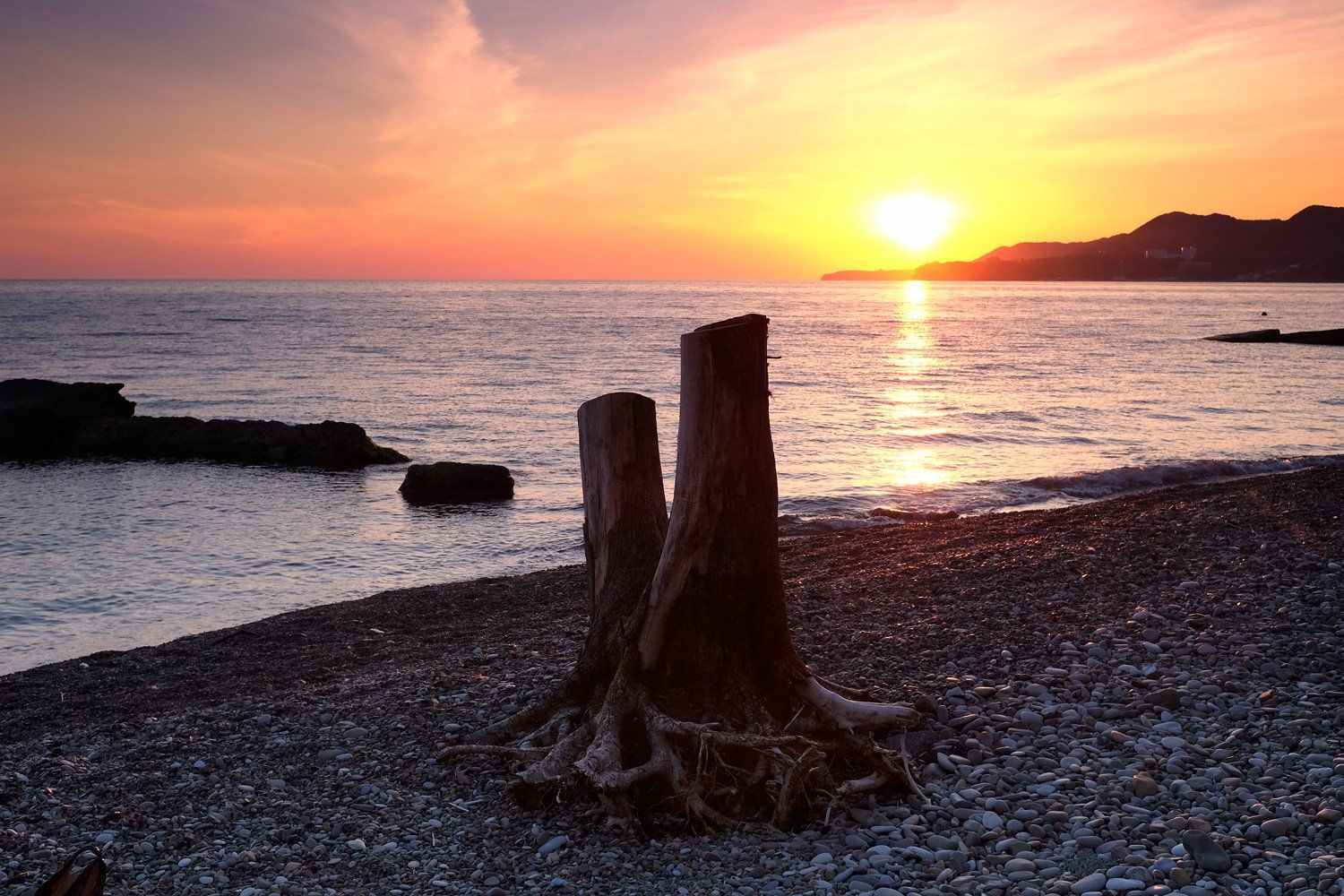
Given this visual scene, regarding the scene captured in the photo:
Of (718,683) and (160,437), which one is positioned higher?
(718,683)

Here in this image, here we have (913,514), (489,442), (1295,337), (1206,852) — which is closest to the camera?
(1206,852)

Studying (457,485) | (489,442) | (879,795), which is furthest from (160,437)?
(879,795)

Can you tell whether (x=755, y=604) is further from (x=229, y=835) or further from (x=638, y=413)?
(x=229, y=835)

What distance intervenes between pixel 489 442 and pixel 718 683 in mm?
21475

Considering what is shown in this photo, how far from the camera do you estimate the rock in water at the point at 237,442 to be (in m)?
23.2

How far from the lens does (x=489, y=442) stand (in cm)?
2667

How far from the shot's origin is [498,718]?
6.91m

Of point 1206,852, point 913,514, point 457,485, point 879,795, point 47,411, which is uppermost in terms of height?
point 47,411

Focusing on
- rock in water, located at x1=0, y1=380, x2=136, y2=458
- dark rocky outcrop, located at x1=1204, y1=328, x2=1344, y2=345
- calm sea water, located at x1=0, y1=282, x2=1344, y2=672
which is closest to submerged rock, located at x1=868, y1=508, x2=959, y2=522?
calm sea water, located at x1=0, y1=282, x2=1344, y2=672

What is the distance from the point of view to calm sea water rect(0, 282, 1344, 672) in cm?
1408

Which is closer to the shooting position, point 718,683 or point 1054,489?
point 718,683

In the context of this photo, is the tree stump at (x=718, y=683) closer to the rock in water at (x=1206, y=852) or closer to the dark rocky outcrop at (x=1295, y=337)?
the rock in water at (x=1206, y=852)

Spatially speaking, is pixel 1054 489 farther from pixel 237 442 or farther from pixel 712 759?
pixel 237 442

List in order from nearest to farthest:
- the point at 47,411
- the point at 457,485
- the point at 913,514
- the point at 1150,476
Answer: the point at 913,514 → the point at 457,485 → the point at 1150,476 → the point at 47,411
